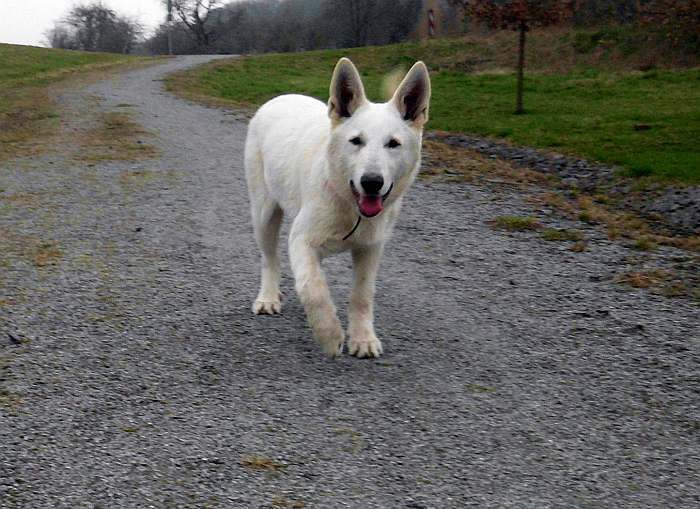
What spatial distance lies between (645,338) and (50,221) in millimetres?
6388

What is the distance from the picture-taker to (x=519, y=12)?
61.0 feet

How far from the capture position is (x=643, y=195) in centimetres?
1050

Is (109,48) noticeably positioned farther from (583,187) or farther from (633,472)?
(633,472)

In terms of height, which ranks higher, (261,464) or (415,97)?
(415,97)

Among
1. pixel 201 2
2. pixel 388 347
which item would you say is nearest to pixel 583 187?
pixel 388 347

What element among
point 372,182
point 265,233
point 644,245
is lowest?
point 644,245

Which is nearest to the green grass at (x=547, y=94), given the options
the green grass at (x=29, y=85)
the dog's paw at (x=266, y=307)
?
the green grass at (x=29, y=85)

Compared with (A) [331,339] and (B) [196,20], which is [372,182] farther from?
(B) [196,20]

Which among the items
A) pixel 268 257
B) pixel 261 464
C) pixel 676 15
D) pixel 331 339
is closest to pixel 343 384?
pixel 331 339

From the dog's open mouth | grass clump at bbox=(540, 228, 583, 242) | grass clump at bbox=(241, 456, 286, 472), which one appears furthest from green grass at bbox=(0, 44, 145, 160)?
grass clump at bbox=(241, 456, 286, 472)

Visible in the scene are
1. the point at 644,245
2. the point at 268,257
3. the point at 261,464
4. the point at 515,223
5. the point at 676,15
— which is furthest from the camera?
the point at 676,15

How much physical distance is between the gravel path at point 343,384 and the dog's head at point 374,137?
3.45 ft

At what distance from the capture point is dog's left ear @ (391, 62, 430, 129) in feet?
16.0

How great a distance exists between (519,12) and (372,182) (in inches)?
611
